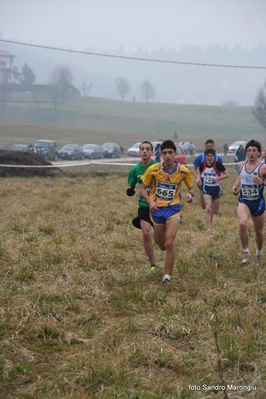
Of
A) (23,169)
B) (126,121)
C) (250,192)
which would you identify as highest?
(126,121)

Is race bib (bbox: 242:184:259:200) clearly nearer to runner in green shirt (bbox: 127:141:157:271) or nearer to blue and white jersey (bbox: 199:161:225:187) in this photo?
runner in green shirt (bbox: 127:141:157:271)

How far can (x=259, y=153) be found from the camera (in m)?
8.78

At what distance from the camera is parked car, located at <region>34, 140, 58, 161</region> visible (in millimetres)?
38281

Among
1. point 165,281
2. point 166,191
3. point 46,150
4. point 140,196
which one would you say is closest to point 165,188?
point 166,191

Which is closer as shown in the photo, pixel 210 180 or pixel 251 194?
pixel 251 194

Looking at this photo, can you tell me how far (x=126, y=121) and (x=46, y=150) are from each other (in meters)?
69.5

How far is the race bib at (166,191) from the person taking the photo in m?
7.74

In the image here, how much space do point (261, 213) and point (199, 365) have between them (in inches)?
171

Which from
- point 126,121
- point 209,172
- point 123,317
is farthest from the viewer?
point 126,121

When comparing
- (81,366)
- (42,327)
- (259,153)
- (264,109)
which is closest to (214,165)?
(259,153)

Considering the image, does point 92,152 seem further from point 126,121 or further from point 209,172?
point 126,121

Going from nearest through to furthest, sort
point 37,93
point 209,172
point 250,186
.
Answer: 1. point 250,186
2. point 209,172
3. point 37,93

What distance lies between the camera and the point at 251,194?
28.6ft

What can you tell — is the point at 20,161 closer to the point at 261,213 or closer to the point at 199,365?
the point at 261,213
